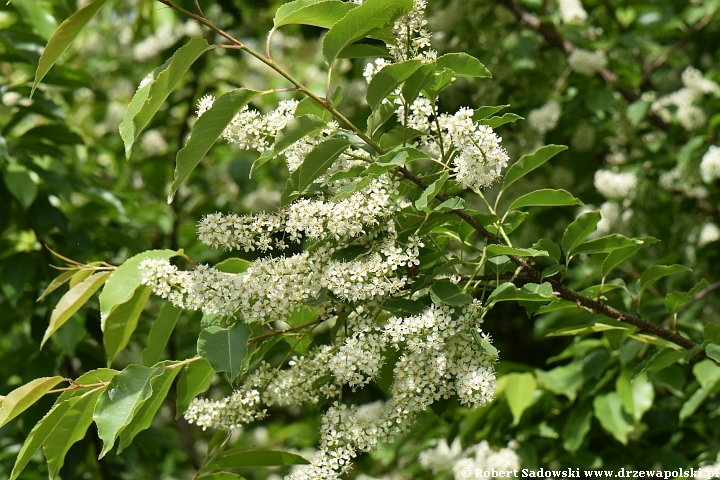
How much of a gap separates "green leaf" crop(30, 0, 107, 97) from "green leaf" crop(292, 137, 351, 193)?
45cm

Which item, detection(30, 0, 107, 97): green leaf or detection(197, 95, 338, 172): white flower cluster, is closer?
detection(30, 0, 107, 97): green leaf

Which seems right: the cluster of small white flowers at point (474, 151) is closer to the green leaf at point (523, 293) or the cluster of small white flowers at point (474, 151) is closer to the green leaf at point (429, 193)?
the green leaf at point (429, 193)

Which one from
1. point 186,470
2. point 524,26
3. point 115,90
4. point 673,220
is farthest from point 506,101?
point 115,90

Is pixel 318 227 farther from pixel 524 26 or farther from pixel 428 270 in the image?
pixel 524 26

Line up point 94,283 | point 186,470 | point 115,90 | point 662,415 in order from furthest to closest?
point 115,90 → point 186,470 → point 662,415 → point 94,283

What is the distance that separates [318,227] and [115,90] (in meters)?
5.54

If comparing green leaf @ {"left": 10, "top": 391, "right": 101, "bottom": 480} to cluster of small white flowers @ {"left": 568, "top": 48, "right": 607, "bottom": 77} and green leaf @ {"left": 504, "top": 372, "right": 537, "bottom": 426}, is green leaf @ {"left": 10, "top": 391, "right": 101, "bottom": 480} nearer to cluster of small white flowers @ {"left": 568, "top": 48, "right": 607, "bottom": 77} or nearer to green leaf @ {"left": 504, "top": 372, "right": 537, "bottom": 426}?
green leaf @ {"left": 504, "top": 372, "right": 537, "bottom": 426}

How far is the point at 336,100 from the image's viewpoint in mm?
1548

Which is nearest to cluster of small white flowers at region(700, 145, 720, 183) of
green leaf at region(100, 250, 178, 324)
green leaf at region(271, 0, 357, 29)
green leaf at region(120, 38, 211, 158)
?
green leaf at region(271, 0, 357, 29)

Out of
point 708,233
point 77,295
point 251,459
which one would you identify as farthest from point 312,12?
point 708,233

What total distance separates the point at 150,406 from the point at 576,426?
164cm

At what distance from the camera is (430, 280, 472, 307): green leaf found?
1.50 metres

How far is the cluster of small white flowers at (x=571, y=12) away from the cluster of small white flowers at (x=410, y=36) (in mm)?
2217

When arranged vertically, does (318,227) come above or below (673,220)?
above
